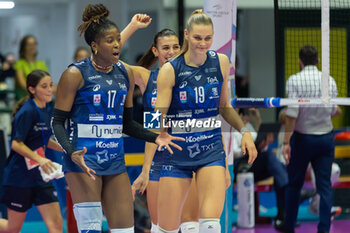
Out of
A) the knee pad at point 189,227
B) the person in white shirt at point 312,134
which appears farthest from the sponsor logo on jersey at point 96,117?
the person in white shirt at point 312,134

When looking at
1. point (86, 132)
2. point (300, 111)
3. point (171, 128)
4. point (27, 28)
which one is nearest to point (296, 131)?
point (300, 111)

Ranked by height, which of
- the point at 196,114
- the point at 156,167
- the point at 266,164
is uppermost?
the point at 196,114

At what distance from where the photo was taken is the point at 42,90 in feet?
22.5

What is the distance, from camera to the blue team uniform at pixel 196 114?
5441mm

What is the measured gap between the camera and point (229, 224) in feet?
22.6

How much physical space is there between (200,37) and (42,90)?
208 cm

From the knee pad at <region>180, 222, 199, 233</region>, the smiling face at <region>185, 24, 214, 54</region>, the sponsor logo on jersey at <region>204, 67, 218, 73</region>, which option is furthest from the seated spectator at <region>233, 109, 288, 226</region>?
the smiling face at <region>185, 24, 214, 54</region>

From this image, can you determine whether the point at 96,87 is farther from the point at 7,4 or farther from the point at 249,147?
the point at 7,4

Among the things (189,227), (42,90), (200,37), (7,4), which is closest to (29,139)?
(42,90)

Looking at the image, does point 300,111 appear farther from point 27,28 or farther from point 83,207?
point 27,28

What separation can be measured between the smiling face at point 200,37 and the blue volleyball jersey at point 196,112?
140mm

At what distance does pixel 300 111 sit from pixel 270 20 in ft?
26.2

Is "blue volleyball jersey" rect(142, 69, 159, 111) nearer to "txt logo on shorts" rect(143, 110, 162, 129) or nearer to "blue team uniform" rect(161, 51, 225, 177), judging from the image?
"txt logo on shorts" rect(143, 110, 162, 129)

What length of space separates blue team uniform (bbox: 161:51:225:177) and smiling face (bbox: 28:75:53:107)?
1.79m
